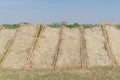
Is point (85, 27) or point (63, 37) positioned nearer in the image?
point (63, 37)

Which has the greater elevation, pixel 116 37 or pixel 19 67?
pixel 116 37

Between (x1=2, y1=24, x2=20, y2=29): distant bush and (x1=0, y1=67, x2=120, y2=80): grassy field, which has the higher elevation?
(x1=2, y1=24, x2=20, y2=29): distant bush

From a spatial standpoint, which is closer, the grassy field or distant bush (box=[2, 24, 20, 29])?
the grassy field

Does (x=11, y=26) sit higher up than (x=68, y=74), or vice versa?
(x=11, y=26)

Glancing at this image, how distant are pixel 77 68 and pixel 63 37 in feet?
18.4

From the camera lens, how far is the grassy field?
2088 cm

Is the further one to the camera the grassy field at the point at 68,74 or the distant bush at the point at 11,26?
the distant bush at the point at 11,26

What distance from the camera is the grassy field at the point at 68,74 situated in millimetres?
20875

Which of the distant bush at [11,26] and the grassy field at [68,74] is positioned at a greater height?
→ the distant bush at [11,26]

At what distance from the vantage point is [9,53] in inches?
1099

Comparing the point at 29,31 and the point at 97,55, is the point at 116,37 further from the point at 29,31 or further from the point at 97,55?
the point at 29,31

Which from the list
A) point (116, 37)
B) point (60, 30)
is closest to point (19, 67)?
point (60, 30)

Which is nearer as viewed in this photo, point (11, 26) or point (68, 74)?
point (68, 74)

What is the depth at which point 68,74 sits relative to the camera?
21797 millimetres
